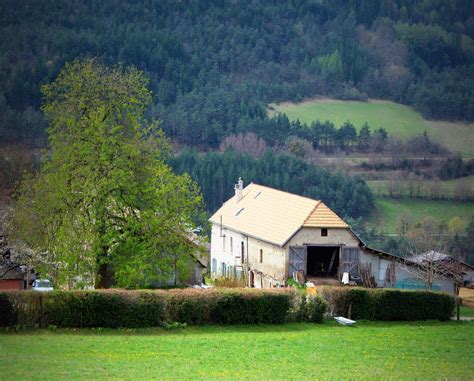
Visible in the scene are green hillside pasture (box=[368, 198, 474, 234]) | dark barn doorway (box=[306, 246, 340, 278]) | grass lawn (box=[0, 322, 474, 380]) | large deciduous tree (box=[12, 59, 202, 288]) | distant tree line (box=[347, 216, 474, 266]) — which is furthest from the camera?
green hillside pasture (box=[368, 198, 474, 234])

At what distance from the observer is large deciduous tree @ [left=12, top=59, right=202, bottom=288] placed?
4088 cm

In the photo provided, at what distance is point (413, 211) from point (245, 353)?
10926 centimetres

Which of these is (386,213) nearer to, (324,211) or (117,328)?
(324,211)

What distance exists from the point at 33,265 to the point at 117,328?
587 inches

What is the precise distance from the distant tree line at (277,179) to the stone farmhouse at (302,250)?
65267 mm

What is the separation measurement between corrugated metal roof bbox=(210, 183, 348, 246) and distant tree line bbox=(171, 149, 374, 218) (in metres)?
60.1

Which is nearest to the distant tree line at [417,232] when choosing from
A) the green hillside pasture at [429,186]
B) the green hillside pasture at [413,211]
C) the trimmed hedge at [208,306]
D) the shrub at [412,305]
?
the green hillside pasture at [413,211]

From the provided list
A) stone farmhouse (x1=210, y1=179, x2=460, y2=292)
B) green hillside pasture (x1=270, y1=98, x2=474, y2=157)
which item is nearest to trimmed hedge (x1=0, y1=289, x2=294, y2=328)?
stone farmhouse (x1=210, y1=179, x2=460, y2=292)

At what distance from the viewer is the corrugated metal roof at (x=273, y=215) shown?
5228 centimetres

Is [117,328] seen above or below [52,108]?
below

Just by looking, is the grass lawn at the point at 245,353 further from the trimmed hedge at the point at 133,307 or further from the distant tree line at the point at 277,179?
the distant tree line at the point at 277,179

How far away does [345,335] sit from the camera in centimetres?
3272

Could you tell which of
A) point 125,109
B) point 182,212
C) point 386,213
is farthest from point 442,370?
point 386,213

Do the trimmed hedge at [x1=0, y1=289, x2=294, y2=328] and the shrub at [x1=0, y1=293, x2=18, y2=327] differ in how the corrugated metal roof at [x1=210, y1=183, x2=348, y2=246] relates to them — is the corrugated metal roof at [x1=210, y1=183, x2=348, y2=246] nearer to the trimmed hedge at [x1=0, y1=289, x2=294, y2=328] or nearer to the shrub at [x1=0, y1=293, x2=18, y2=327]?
the trimmed hedge at [x1=0, y1=289, x2=294, y2=328]
